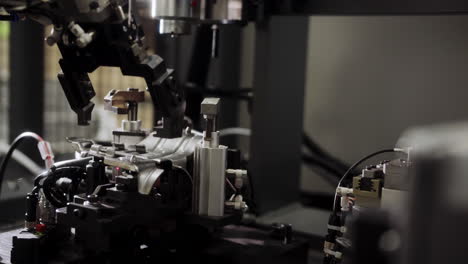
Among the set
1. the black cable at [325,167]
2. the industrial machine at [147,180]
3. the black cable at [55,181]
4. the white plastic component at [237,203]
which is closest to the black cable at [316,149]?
the black cable at [325,167]

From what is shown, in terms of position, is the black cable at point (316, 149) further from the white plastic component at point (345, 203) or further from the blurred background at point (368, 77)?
the white plastic component at point (345, 203)

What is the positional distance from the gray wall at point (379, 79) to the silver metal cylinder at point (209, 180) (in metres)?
1.05

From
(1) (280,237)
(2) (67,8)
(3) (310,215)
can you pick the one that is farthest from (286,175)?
(2) (67,8)

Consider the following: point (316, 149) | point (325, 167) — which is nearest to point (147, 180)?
point (325, 167)

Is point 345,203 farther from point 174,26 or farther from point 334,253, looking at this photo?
point 174,26

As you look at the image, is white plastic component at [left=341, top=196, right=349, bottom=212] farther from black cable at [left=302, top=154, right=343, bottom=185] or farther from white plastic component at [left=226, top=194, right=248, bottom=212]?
black cable at [left=302, top=154, right=343, bottom=185]

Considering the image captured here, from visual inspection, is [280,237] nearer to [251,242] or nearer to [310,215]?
[251,242]

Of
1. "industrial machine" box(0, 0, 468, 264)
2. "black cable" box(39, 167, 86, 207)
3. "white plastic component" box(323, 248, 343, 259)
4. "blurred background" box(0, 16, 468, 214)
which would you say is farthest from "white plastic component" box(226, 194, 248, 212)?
"blurred background" box(0, 16, 468, 214)

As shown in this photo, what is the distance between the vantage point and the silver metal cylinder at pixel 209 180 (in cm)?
110

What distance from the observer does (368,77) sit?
2.15 metres

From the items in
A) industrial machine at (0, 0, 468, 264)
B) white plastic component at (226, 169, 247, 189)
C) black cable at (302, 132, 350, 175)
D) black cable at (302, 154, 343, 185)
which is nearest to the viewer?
industrial machine at (0, 0, 468, 264)

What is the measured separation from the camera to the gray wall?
6.50ft

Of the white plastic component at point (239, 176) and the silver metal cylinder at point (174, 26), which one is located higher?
the silver metal cylinder at point (174, 26)

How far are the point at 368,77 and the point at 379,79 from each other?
42 millimetres
